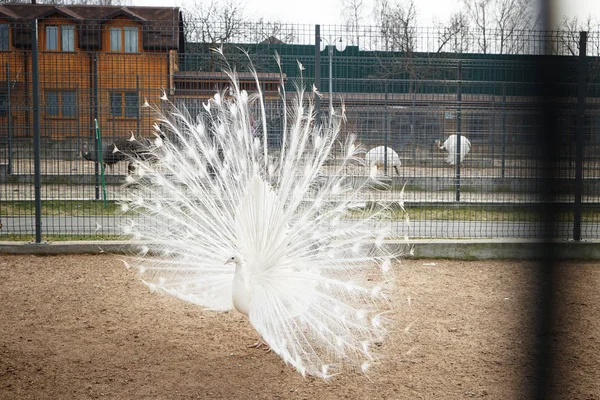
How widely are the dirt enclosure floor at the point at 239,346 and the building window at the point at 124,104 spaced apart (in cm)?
505

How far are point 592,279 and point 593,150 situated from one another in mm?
2735

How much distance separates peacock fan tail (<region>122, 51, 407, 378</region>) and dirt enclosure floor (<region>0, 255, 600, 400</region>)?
31 cm

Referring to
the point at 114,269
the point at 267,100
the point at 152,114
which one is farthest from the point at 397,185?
the point at 114,269

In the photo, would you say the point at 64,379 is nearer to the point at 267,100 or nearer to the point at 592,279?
the point at 592,279

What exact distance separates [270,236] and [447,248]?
450 cm

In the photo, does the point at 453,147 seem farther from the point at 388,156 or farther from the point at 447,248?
the point at 447,248

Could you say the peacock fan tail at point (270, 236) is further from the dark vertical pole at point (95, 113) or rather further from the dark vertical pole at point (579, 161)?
the dark vertical pole at point (95, 113)

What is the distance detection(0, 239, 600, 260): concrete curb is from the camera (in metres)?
9.16

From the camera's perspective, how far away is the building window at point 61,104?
483 inches

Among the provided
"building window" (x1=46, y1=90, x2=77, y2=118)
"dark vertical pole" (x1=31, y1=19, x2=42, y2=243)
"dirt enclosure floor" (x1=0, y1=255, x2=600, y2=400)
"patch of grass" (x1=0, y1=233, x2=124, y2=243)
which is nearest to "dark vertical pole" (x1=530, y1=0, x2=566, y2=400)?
"dirt enclosure floor" (x1=0, y1=255, x2=600, y2=400)

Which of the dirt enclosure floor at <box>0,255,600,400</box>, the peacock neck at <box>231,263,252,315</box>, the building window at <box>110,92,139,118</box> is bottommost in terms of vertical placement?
the dirt enclosure floor at <box>0,255,600,400</box>

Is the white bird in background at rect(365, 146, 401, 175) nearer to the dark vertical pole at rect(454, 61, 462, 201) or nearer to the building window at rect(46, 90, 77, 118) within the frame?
the dark vertical pole at rect(454, 61, 462, 201)

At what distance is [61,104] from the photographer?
40.8 ft

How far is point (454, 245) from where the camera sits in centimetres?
934
